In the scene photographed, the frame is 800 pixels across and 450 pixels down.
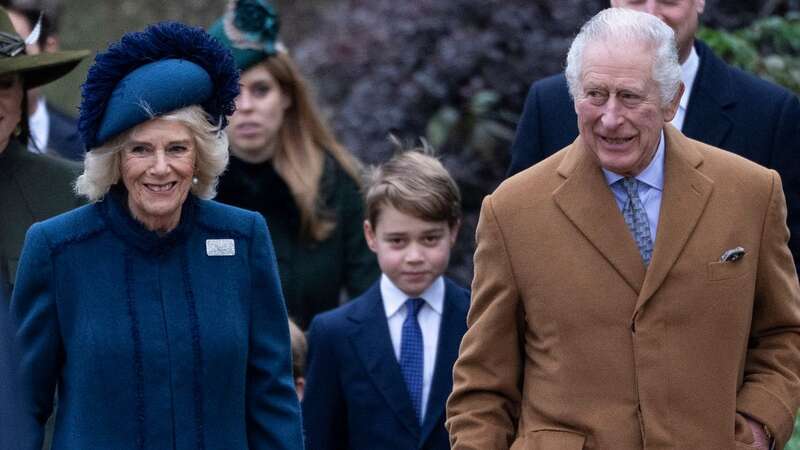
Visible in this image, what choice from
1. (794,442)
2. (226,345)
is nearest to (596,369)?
(226,345)

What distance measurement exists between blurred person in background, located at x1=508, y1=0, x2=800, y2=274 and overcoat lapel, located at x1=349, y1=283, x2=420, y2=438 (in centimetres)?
80

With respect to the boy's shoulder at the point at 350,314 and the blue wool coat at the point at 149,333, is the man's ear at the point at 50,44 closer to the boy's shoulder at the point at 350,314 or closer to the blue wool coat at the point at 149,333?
the boy's shoulder at the point at 350,314

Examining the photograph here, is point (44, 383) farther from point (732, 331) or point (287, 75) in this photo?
point (287, 75)

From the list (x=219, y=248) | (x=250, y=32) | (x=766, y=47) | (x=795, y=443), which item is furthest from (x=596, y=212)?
(x=766, y=47)

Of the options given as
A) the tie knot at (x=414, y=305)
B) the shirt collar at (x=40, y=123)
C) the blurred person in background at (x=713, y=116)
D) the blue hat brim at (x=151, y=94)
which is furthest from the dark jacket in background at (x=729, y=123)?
the shirt collar at (x=40, y=123)

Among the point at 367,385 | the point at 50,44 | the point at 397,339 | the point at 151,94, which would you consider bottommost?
the point at 367,385

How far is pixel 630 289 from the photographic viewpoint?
4.76m

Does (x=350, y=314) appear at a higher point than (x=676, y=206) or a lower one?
lower

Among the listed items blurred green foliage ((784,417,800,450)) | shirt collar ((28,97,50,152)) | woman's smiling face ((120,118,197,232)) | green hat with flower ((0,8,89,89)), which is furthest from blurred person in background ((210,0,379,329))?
woman's smiling face ((120,118,197,232))

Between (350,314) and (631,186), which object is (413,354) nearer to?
(350,314)

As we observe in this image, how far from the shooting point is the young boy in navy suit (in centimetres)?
622

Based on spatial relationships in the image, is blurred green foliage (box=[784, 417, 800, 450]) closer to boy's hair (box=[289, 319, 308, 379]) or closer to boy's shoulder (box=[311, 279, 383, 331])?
boy's shoulder (box=[311, 279, 383, 331])

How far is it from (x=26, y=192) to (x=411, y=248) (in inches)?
52.5

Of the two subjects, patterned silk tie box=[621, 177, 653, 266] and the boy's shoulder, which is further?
the boy's shoulder
